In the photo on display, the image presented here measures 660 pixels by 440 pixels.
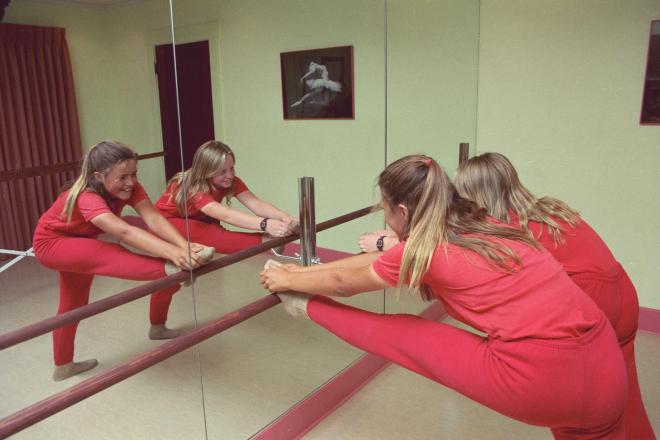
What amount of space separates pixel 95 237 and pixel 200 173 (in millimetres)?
394

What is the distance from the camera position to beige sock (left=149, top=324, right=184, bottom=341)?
1745 millimetres

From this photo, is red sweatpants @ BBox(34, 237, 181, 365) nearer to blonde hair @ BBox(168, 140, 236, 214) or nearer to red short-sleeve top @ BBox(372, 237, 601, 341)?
blonde hair @ BBox(168, 140, 236, 214)

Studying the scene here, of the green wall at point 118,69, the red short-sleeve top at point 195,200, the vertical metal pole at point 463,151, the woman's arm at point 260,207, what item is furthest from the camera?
the vertical metal pole at point 463,151

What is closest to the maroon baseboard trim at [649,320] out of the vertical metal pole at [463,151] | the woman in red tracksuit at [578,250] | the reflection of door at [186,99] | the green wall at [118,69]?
the vertical metal pole at [463,151]

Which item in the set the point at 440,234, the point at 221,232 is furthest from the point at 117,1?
the point at 440,234

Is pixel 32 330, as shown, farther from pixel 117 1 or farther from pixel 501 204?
pixel 501 204

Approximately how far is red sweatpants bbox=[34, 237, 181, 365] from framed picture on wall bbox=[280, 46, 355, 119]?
0.91m

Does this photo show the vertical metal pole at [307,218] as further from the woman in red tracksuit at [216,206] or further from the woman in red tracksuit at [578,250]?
the woman in red tracksuit at [578,250]

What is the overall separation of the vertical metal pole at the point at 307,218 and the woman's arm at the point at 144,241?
1.75ft

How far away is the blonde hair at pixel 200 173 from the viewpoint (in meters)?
1.70

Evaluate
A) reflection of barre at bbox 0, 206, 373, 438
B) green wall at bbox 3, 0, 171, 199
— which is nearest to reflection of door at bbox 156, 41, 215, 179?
green wall at bbox 3, 0, 171, 199

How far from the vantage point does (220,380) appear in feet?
7.00

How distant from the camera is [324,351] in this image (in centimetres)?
268

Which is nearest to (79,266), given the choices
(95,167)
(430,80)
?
(95,167)
